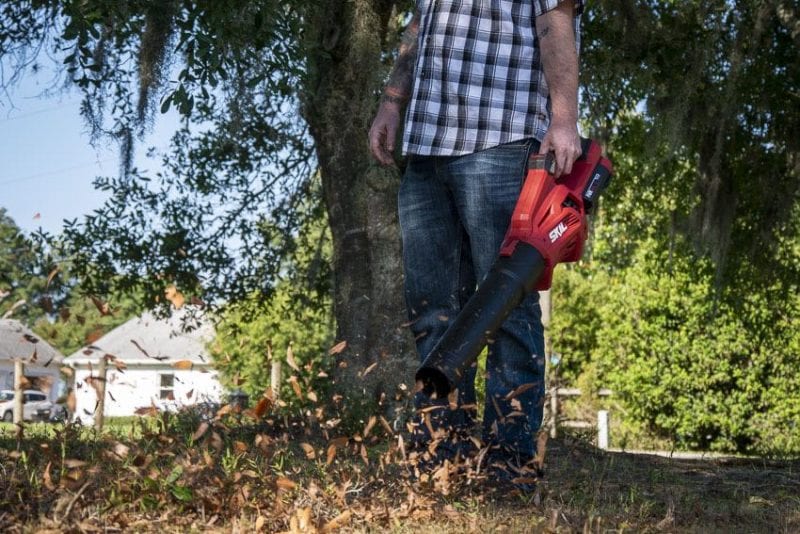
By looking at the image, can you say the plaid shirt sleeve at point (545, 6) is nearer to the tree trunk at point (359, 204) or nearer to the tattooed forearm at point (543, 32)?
the tattooed forearm at point (543, 32)

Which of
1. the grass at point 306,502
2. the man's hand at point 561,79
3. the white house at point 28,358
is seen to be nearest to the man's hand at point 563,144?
the man's hand at point 561,79

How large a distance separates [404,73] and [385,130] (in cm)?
22

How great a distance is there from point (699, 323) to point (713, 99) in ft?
31.1

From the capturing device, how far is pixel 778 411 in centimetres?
1591

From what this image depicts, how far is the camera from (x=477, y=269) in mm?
3182

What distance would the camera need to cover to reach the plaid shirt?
3.18 meters

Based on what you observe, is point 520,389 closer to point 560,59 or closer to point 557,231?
point 557,231

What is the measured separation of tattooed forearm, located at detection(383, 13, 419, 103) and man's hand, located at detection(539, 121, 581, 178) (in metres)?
0.67

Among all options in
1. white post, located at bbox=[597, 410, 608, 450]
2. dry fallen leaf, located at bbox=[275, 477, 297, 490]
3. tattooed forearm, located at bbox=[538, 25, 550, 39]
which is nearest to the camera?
dry fallen leaf, located at bbox=[275, 477, 297, 490]

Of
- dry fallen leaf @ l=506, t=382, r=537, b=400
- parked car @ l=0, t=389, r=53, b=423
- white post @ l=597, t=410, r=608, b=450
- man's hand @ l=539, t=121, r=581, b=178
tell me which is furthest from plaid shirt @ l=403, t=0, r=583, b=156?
white post @ l=597, t=410, r=608, b=450

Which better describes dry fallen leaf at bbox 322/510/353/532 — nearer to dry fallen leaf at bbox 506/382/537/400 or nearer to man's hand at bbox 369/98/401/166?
dry fallen leaf at bbox 506/382/537/400

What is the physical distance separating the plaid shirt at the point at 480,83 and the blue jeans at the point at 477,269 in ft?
0.20

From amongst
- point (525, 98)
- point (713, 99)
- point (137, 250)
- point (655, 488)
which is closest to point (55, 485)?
point (525, 98)

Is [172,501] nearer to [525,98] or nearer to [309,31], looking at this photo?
[525,98]
